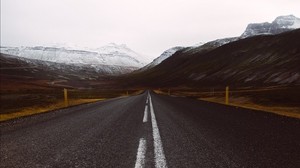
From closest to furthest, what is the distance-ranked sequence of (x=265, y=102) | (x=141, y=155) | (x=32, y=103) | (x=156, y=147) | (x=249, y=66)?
1. (x=141, y=155)
2. (x=156, y=147)
3. (x=265, y=102)
4. (x=32, y=103)
5. (x=249, y=66)

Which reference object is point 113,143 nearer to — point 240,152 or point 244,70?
point 240,152

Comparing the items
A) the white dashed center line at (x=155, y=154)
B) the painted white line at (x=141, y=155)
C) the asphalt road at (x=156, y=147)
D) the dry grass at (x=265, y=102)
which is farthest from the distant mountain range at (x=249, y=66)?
the painted white line at (x=141, y=155)

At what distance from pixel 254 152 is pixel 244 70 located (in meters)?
120

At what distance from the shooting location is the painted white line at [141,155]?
17.1ft

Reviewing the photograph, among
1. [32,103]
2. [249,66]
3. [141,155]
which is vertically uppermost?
[249,66]

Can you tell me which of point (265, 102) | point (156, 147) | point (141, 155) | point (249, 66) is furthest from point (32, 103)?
point (249, 66)

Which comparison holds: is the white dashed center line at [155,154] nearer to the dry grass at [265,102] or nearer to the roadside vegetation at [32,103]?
the dry grass at [265,102]

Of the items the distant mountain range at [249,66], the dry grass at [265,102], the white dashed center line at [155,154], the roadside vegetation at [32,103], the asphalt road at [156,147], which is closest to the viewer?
the white dashed center line at [155,154]

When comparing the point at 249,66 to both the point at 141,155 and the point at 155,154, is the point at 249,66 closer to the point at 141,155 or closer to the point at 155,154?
the point at 155,154

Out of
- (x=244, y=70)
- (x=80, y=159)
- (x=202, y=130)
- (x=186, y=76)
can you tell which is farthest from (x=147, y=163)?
(x=186, y=76)

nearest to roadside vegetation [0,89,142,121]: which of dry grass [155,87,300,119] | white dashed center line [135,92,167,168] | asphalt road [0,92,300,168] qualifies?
asphalt road [0,92,300,168]

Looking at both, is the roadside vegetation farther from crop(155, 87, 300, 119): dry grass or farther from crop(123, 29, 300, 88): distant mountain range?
crop(123, 29, 300, 88): distant mountain range

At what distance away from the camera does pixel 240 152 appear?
6133mm

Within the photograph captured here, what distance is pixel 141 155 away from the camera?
587cm
